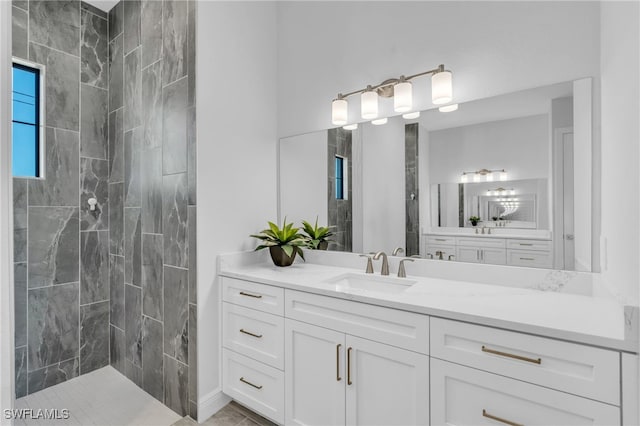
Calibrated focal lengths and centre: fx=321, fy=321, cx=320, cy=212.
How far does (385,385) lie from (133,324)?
1998 millimetres

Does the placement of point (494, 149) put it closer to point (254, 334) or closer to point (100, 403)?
point (254, 334)

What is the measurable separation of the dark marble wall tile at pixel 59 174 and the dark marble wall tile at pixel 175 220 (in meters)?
0.90

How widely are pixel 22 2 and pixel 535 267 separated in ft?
12.0

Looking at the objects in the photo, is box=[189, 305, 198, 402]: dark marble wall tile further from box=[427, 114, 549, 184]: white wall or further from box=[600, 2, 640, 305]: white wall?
box=[600, 2, 640, 305]: white wall

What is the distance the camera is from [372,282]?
1.89 meters

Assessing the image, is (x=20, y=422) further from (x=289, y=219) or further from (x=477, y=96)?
(x=477, y=96)

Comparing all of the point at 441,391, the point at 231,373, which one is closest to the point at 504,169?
the point at 441,391

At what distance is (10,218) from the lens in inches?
31.5

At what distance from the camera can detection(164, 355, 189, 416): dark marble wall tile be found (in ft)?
6.57

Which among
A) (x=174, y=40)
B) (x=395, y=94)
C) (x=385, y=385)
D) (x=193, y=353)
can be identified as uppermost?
(x=174, y=40)

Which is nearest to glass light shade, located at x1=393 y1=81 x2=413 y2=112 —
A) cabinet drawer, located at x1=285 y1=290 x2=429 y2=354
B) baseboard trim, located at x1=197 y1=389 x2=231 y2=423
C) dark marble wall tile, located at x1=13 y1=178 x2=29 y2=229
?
cabinet drawer, located at x1=285 y1=290 x2=429 y2=354

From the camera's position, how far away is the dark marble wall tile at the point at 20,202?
86.7 inches

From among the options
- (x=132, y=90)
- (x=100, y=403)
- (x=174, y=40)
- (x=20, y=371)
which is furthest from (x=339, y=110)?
(x=20, y=371)

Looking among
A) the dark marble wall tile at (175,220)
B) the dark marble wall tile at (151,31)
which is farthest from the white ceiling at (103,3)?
the dark marble wall tile at (175,220)
